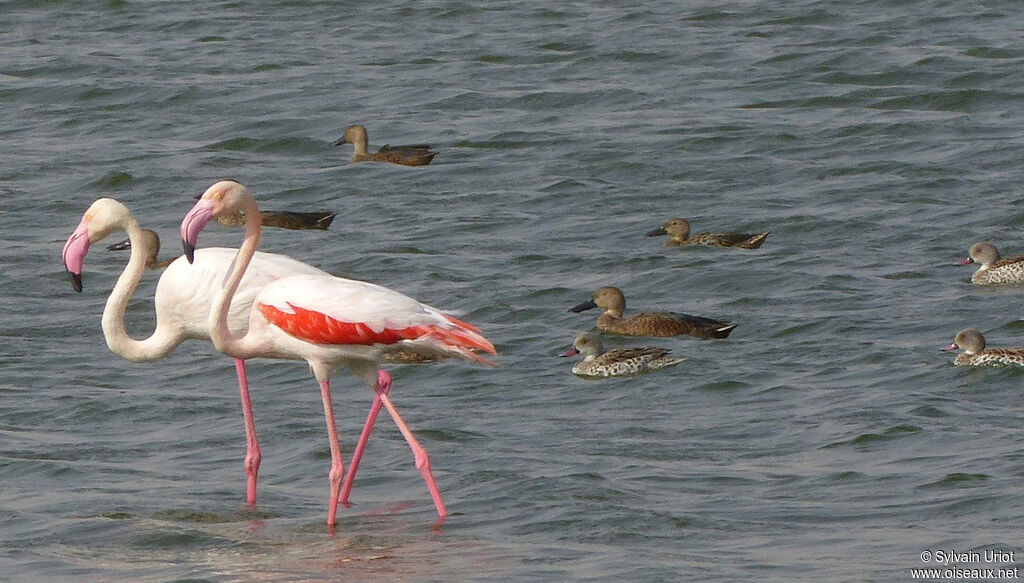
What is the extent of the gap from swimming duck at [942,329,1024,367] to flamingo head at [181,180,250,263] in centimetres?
478

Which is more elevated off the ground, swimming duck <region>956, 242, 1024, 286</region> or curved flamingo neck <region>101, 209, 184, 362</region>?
curved flamingo neck <region>101, 209, 184, 362</region>

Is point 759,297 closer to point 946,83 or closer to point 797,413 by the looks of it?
point 797,413

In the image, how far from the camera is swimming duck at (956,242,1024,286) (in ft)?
46.2

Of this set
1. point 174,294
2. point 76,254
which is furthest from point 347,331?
point 76,254

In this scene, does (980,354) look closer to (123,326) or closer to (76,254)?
(123,326)

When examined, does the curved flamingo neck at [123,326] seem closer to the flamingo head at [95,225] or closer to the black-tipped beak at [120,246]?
the flamingo head at [95,225]

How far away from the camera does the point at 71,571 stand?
8.23 m

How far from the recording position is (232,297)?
31.0 feet

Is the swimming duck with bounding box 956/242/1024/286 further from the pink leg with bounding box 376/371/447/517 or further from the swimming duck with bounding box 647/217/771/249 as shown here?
the pink leg with bounding box 376/371/447/517

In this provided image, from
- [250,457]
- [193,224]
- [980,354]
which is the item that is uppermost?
A: [193,224]

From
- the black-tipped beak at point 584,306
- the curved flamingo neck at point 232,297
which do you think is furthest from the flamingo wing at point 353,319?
the black-tipped beak at point 584,306

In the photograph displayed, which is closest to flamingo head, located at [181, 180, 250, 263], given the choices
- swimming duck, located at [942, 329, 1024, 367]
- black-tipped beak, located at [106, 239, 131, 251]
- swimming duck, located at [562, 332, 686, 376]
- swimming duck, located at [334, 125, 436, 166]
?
swimming duck, located at [562, 332, 686, 376]

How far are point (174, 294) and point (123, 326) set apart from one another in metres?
0.30

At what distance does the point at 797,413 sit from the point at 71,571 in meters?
4.54
